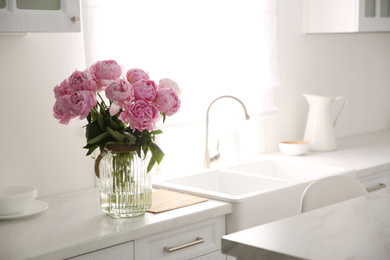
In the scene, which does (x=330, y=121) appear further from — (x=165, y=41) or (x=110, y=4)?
(x=110, y=4)

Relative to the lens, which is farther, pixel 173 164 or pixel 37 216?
pixel 173 164

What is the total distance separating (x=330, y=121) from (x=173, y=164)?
0.97 metres

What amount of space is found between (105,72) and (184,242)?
0.64m

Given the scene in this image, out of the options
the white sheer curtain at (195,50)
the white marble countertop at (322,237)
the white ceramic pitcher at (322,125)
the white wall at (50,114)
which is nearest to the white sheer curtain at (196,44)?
the white sheer curtain at (195,50)

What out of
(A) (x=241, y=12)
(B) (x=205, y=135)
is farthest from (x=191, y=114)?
(A) (x=241, y=12)

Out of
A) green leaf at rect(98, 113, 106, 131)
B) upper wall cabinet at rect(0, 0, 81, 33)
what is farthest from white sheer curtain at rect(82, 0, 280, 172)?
green leaf at rect(98, 113, 106, 131)

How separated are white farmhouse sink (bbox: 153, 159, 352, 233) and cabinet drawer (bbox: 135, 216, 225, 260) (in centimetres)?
7

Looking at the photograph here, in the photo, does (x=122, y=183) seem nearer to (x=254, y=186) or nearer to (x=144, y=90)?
(x=144, y=90)

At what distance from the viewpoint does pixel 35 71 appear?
2.27 m

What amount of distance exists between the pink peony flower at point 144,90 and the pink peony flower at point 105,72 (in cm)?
8

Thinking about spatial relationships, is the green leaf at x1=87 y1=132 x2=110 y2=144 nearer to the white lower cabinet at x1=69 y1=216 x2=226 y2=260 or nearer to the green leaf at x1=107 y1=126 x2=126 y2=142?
the green leaf at x1=107 y1=126 x2=126 y2=142

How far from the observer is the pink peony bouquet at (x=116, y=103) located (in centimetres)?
183

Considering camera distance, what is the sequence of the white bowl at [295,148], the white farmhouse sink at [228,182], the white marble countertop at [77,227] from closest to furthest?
the white marble countertop at [77,227]
the white farmhouse sink at [228,182]
the white bowl at [295,148]

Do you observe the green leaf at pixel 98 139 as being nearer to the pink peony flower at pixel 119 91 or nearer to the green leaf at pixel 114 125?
the green leaf at pixel 114 125
